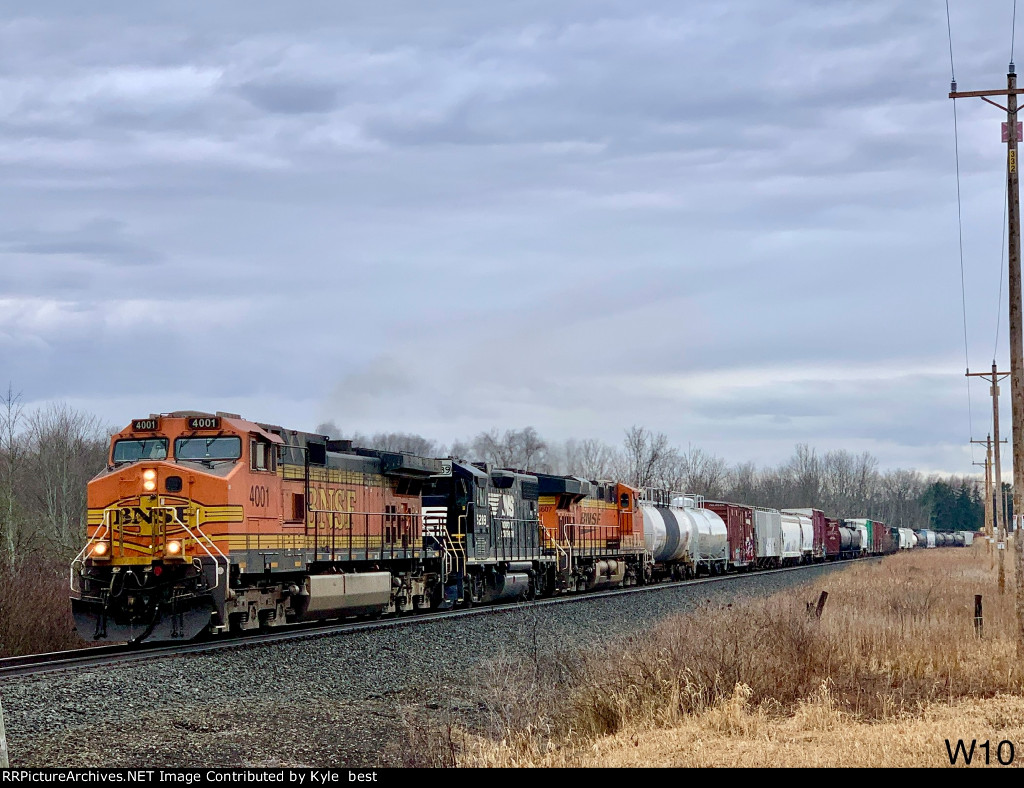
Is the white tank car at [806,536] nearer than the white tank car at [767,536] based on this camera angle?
No

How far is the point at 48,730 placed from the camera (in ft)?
33.9

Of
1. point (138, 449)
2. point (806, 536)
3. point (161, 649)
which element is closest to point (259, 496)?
point (138, 449)

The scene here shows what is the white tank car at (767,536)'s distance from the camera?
59500 millimetres

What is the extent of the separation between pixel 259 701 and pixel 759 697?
5.31 m

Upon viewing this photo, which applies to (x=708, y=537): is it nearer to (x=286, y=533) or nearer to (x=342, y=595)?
(x=342, y=595)

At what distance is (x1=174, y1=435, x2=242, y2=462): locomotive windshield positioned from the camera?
739 inches

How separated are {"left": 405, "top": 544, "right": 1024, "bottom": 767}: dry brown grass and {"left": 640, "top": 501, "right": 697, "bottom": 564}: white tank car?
84.8 ft

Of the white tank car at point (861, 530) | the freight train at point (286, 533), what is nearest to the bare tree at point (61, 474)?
the freight train at point (286, 533)

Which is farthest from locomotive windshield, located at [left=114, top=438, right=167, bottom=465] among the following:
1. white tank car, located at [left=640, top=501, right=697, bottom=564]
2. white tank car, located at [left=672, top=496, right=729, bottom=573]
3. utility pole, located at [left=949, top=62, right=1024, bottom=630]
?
white tank car, located at [left=672, top=496, right=729, bottom=573]

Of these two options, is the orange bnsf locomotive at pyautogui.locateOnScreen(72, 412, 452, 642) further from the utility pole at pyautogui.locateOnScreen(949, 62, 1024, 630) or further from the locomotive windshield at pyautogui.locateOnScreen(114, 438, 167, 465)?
the utility pole at pyautogui.locateOnScreen(949, 62, 1024, 630)

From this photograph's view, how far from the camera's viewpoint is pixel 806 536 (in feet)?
228

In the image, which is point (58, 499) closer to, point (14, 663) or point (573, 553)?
point (573, 553)

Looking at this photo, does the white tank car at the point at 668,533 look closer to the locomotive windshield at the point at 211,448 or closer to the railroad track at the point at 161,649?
the railroad track at the point at 161,649

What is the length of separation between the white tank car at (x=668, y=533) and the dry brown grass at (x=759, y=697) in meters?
25.9
